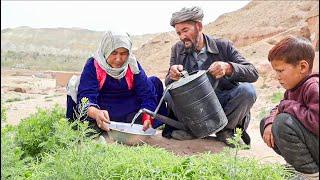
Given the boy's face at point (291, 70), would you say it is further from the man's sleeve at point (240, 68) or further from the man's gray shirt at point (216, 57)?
the man's gray shirt at point (216, 57)

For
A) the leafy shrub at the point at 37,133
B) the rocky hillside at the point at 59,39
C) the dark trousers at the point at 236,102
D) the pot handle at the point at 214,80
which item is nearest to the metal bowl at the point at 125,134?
the leafy shrub at the point at 37,133

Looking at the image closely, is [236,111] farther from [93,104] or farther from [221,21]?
[221,21]

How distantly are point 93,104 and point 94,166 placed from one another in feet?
5.50

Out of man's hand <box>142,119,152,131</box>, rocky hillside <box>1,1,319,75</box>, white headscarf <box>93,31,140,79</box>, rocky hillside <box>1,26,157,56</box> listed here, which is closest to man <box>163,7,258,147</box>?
man's hand <box>142,119,152,131</box>

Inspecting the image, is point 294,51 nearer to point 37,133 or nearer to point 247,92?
point 247,92

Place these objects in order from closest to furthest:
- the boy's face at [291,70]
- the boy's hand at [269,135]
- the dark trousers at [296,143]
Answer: the boy's face at [291,70]
the dark trousers at [296,143]
the boy's hand at [269,135]

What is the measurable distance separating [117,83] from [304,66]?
2.15 m

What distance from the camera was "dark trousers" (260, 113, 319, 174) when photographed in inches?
106

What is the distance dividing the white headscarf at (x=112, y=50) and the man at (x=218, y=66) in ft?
1.25

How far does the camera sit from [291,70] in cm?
251

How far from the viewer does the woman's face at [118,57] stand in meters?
4.21

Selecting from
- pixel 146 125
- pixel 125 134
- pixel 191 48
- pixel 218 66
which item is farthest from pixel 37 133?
pixel 218 66

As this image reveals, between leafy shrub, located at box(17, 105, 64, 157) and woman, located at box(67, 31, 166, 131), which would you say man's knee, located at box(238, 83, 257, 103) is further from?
leafy shrub, located at box(17, 105, 64, 157)

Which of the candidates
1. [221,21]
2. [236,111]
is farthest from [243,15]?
[236,111]
